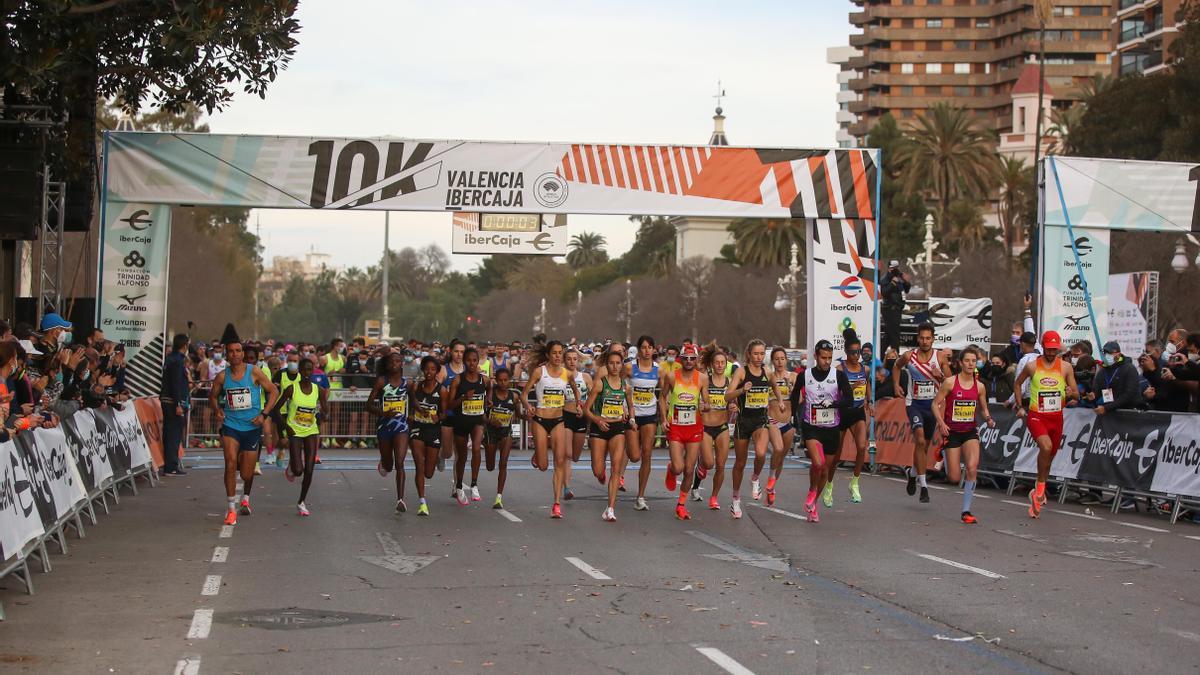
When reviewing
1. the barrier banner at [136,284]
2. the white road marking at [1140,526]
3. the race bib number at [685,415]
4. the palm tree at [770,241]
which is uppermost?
the palm tree at [770,241]

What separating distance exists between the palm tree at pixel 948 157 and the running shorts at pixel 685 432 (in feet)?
194

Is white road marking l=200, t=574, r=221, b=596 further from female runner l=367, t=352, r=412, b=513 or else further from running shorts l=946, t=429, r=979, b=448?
running shorts l=946, t=429, r=979, b=448

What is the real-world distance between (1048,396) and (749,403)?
337 centimetres

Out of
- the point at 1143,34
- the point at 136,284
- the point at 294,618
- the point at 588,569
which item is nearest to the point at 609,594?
the point at 588,569

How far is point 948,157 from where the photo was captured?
72312mm

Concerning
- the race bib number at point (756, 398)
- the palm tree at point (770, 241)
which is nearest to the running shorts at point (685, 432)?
the race bib number at point (756, 398)

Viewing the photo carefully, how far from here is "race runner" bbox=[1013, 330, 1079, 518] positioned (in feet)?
53.6

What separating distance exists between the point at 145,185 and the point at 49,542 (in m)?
9.76

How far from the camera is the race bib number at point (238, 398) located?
49.6 feet

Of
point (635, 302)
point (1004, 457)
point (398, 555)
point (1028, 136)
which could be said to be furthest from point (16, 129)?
point (1028, 136)

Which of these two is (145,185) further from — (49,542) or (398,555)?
(398,555)

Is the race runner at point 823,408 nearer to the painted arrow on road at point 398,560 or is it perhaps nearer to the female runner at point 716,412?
the female runner at point 716,412

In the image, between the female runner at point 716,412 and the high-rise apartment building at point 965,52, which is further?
the high-rise apartment building at point 965,52

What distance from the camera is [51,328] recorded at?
16406 mm
